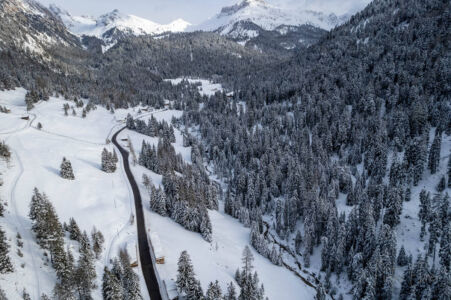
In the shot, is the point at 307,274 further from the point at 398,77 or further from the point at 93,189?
the point at 398,77

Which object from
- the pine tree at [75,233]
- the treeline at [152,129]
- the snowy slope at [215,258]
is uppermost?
the treeline at [152,129]

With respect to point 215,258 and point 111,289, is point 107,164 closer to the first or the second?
point 215,258

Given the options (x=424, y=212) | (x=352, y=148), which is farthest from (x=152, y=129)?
(x=424, y=212)

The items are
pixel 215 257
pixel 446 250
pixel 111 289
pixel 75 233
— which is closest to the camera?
pixel 111 289

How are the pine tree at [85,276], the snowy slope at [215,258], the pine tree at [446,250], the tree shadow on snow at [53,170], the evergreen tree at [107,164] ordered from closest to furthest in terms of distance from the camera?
1. the pine tree at [85,276]
2. the snowy slope at [215,258]
3. the pine tree at [446,250]
4. the tree shadow on snow at [53,170]
5. the evergreen tree at [107,164]

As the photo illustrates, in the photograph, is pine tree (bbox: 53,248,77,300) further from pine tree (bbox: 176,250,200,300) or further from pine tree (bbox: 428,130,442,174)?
pine tree (bbox: 428,130,442,174)

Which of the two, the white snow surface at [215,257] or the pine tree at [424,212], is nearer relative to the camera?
the white snow surface at [215,257]

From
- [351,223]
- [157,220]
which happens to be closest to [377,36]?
[351,223]

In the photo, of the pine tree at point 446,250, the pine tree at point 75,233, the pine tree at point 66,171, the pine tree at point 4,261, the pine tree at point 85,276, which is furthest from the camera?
the pine tree at point 66,171

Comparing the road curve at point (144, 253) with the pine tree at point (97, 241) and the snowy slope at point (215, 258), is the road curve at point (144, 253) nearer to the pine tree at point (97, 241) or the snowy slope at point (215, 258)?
the snowy slope at point (215, 258)

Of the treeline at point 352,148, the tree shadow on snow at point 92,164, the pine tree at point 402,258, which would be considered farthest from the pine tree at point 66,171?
the pine tree at point 402,258

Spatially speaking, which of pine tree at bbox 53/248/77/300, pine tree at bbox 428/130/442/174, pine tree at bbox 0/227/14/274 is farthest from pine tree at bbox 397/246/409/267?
pine tree at bbox 0/227/14/274
